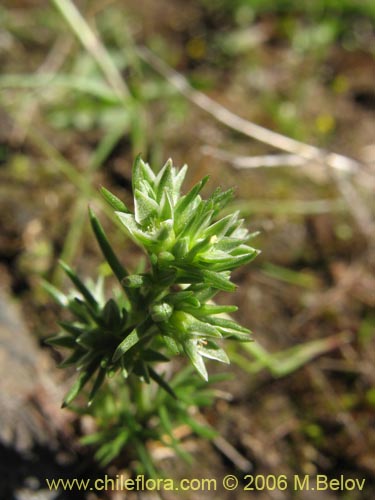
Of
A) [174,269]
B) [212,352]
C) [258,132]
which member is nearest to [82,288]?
[174,269]

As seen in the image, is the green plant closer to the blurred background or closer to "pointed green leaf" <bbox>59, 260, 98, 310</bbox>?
"pointed green leaf" <bbox>59, 260, 98, 310</bbox>

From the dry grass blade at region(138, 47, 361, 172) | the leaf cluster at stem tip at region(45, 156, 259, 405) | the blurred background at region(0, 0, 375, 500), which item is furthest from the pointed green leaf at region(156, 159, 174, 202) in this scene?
the dry grass blade at region(138, 47, 361, 172)

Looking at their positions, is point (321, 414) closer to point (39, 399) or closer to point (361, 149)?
point (39, 399)

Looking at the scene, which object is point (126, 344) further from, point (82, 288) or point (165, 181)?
point (165, 181)

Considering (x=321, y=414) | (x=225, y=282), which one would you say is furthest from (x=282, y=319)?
(x=225, y=282)

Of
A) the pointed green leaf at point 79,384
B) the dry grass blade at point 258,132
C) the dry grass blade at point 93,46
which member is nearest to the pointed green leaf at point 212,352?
the pointed green leaf at point 79,384

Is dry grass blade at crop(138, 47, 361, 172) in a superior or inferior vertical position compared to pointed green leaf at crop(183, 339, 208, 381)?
superior
